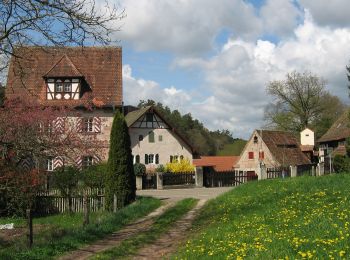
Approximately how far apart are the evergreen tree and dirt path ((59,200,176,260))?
5137 millimetres

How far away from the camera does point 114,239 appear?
14.1m

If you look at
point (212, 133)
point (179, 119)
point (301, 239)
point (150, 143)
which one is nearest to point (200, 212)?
point (301, 239)

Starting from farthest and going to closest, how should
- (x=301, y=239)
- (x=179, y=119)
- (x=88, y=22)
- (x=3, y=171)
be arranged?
(x=179, y=119), (x=3, y=171), (x=88, y=22), (x=301, y=239)

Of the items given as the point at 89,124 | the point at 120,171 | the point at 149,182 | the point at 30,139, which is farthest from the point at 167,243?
the point at 89,124

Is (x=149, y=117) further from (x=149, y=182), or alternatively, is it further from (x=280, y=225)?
(x=280, y=225)

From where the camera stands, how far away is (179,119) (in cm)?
9119

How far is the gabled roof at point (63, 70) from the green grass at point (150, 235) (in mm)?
26709

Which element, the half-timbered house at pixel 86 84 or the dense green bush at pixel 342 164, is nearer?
the dense green bush at pixel 342 164

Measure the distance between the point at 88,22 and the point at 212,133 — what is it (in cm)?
9791

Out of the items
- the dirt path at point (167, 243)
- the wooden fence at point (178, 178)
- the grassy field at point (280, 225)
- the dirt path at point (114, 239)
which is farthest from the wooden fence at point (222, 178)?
the dirt path at point (167, 243)

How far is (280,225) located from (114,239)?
4.99 meters

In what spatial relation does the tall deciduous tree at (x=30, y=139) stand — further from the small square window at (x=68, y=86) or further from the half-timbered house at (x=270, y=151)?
the half-timbered house at (x=270, y=151)

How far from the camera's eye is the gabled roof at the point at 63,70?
1754 inches

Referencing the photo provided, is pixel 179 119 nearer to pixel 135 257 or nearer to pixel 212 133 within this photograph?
pixel 212 133
